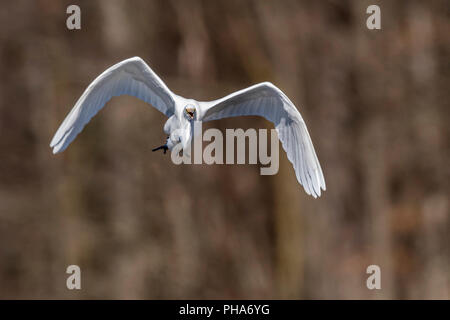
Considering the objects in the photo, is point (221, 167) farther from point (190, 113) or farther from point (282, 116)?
point (190, 113)

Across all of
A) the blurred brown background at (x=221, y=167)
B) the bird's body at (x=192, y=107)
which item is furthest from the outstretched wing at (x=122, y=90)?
the blurred brown background at (x=221, y=167)

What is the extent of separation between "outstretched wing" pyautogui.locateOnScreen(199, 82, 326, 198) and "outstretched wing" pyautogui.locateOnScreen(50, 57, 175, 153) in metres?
0.17

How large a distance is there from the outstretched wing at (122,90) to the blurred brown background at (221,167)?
9.32 ft

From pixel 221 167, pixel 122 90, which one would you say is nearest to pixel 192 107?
pixel 122 90

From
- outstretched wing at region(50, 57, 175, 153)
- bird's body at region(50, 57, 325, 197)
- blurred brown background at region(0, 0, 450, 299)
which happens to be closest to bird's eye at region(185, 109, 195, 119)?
bird's body at region(50, 57, 325, 197)

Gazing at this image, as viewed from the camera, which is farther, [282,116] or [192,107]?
[282,116]

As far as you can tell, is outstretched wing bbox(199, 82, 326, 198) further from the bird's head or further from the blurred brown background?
the blurred brown background

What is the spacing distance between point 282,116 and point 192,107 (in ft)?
1.37

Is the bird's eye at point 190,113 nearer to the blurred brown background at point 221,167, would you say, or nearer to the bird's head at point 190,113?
the bird's head at point 190,113

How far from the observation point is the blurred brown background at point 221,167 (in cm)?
518

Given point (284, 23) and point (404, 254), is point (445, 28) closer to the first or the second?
point (284, 23)

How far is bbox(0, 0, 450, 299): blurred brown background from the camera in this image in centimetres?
518

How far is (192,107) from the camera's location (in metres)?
1.94

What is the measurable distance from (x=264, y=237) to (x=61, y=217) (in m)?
1.65
